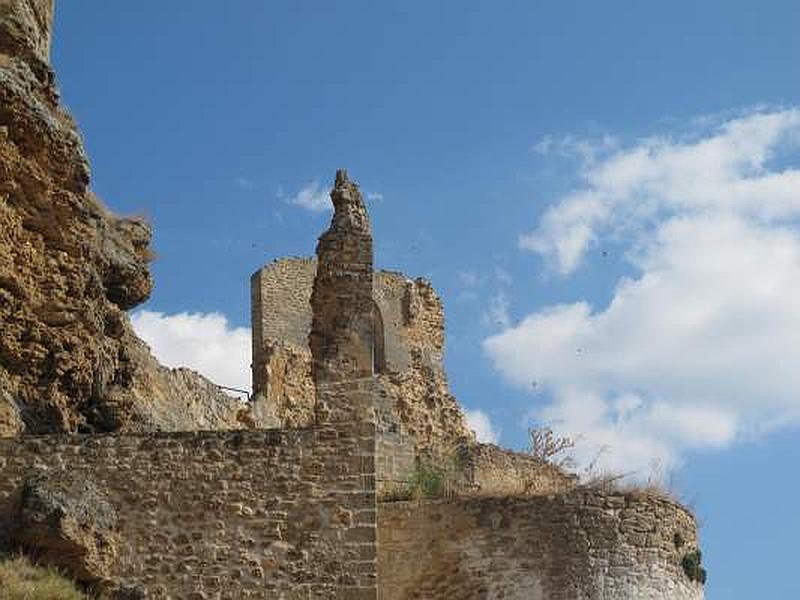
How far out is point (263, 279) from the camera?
1410 inches

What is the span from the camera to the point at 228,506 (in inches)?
646

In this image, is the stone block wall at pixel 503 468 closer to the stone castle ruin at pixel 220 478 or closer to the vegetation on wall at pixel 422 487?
the stone castle ruin at pixel 220 478

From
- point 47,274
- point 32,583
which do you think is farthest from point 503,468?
point 32,583

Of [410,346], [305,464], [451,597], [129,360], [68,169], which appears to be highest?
[410,346]

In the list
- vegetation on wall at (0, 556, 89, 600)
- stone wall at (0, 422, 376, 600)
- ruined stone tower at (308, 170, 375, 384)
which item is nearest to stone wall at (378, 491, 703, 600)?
stone wall at (0, 422, 376, 600)

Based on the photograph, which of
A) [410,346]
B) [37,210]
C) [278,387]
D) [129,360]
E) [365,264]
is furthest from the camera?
[410,346]

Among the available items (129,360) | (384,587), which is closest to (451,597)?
(384,587)

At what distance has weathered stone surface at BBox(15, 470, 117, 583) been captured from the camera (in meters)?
15.7

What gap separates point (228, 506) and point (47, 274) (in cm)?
383

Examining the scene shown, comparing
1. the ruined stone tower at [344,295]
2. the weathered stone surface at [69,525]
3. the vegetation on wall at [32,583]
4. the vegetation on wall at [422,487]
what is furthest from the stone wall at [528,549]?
the vegetation on wall at [32,583]

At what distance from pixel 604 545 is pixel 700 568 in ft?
5.10

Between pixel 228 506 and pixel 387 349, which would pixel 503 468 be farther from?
pixel 387 349

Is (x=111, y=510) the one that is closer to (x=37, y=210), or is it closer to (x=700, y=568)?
(x=37, y=210)

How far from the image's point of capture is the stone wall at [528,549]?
17.4 metres
